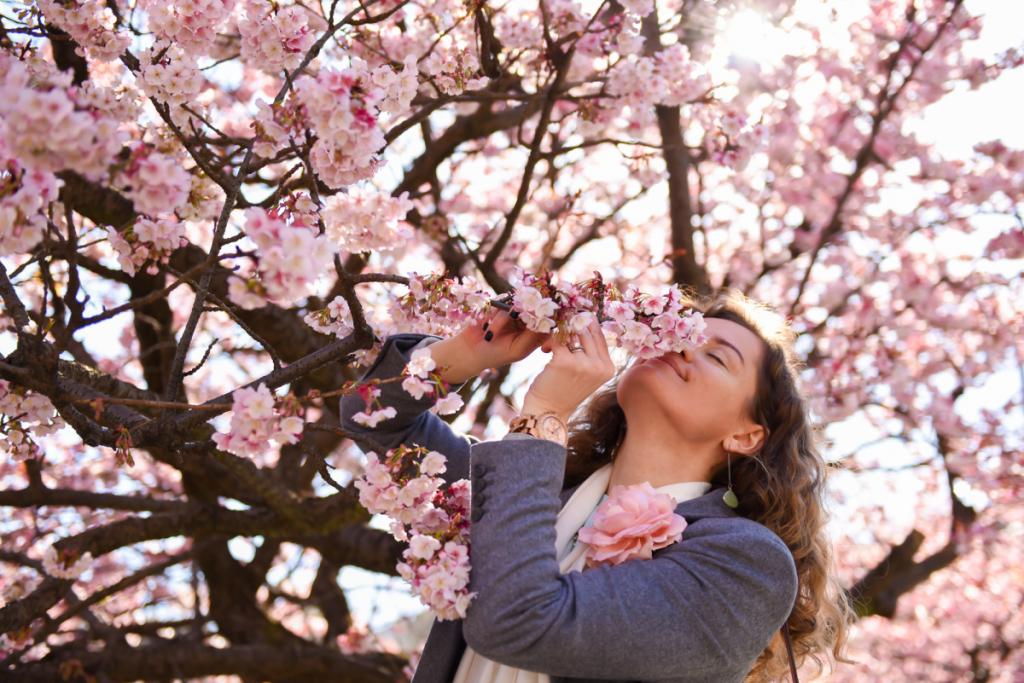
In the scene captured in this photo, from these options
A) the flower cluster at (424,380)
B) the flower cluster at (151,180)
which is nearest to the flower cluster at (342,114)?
the flower cluster at (151,180)

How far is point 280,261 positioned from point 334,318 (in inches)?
26.2

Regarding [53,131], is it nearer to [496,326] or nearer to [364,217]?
[364,217]

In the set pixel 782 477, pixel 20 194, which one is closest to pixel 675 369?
pixel 782 477

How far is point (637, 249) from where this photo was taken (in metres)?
6.29

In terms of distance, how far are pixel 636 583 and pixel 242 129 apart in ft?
13.1

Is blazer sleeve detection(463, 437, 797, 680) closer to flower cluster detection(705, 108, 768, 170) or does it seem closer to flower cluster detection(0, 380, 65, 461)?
flower cluster detection(0, 380, 65, 461)

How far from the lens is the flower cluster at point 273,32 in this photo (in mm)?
1791

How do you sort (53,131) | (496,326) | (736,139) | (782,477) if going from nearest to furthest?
1. (53,131)
2. (496,326)
3. (782,477)
4. (736,139)

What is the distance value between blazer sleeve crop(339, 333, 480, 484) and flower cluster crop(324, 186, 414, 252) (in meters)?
0.36

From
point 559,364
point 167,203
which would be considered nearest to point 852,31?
point 559,364

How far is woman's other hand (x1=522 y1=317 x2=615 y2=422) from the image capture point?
1675 mm

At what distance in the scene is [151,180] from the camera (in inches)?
44.1

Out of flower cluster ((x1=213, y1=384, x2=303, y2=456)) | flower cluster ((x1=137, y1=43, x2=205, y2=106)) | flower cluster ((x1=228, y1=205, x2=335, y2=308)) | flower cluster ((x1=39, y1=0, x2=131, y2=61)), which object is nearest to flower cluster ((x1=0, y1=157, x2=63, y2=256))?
flower cluster ((x1=228, y1=205, x2=335, y2=308))

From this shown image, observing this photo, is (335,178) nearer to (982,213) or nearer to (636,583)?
(636,583)
